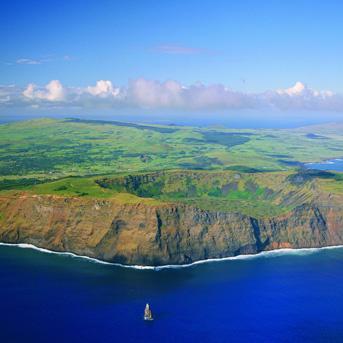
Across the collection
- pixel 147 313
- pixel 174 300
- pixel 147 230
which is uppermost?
pixel 147 230

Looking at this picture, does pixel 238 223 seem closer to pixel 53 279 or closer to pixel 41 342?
pixel 53 279

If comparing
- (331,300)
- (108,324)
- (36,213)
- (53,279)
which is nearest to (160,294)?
(108,324)

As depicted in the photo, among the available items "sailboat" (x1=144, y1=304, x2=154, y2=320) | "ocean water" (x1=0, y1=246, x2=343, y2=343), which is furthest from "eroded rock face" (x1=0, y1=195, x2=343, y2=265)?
"sailboat" (x1=144, y1=304, x2=154, y2=320)

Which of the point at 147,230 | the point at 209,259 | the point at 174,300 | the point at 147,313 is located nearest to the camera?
the point at 147,313

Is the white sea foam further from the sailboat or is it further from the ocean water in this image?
the sailboat

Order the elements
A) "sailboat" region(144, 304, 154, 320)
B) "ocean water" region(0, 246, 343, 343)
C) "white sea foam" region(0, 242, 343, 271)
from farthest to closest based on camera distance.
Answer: "white sea foam" region(0, 242, 343, 271) → "sailboat" region(144, 304, 154, 320) → "ocean water" region(0, 246, 343, 343)

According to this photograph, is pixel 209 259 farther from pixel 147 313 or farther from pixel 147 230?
pixel 147 313

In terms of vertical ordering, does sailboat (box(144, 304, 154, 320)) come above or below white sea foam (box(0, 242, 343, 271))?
above

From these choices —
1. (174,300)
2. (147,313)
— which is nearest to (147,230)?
(174,300)

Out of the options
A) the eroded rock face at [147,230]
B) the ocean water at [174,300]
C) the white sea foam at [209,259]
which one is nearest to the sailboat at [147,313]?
the ocean water at [174,300]
